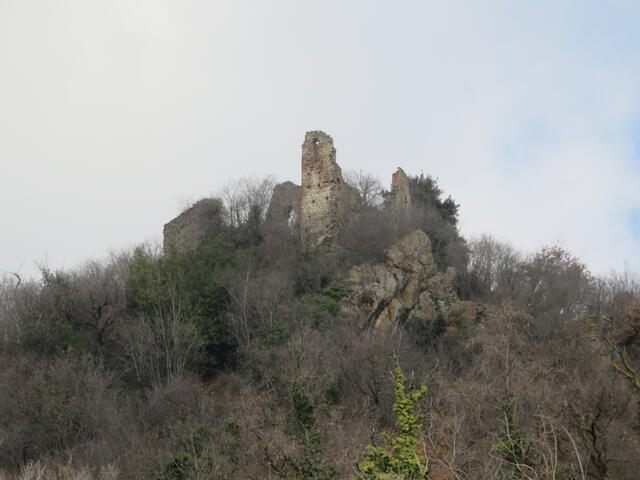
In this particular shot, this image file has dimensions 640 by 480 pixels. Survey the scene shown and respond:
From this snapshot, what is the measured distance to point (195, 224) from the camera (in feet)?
111

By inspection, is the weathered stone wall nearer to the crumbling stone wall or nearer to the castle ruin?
the castle ruin

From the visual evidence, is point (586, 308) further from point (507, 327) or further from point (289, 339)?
point (289, 339)

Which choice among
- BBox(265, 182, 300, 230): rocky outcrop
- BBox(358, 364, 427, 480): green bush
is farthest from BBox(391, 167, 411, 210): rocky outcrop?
BBox(358, 364, 427, 480): green bush

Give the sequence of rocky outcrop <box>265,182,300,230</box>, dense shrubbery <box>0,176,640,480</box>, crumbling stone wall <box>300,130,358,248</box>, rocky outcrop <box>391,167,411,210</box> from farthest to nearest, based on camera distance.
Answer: rocky outcrop <box>391,167,411,210</box>
rocky outcrop <box>265,182,300,230</box>
crumbling stone wall <box>300,130,358,248</box>
dense shrubbery <box>0,176,640,480</box>

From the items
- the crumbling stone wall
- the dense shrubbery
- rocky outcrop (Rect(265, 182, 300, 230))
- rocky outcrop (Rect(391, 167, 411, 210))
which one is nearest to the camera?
the dense shrubbery

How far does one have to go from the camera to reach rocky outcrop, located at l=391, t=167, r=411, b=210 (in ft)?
107

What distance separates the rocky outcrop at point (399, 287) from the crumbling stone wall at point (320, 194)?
3000 mm

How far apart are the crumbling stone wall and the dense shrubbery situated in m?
1.02

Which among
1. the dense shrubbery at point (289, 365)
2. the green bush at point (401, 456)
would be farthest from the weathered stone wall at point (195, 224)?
the green bush at point (401, 456)

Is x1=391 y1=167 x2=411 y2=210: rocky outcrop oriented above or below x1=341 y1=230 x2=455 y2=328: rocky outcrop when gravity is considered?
above

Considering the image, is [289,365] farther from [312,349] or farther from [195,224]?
[195,224]

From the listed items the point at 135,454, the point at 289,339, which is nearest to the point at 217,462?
the point at 135,454

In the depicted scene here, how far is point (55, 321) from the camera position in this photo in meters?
25.7

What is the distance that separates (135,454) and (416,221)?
17.6m
